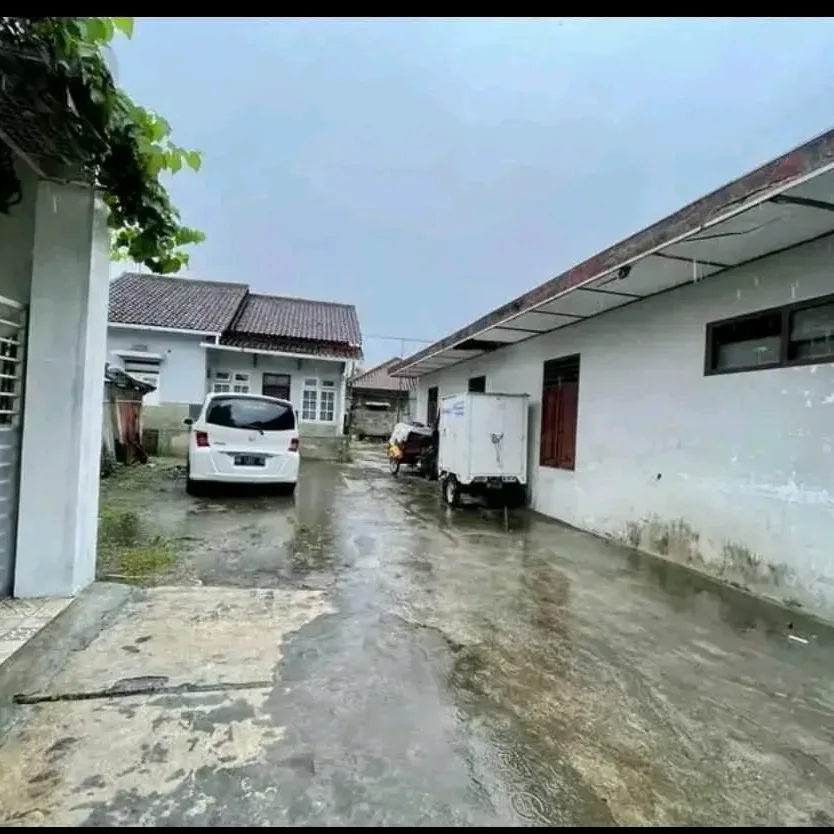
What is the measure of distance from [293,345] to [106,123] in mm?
17217

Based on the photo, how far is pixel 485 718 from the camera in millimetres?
2568

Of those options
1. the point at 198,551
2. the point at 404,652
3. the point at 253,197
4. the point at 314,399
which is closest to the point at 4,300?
the point at 198,551

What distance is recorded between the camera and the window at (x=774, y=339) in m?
4.51

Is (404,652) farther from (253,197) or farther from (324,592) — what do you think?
(253,197)

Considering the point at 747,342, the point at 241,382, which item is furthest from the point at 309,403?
the point at 747,342

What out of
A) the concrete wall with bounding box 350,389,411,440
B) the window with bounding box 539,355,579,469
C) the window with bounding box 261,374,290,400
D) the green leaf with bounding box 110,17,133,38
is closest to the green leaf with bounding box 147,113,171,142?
the green leaf with bounding box 110,17,133,38

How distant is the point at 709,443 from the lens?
18.3 ft

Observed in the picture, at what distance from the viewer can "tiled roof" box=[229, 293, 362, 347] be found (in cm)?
2032

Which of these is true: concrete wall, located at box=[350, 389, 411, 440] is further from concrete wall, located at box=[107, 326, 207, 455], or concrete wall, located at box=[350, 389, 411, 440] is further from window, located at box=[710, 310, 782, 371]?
window, located at box=[710, 310, 782, 371]

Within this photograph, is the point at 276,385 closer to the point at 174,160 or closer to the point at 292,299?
the point at 292,299

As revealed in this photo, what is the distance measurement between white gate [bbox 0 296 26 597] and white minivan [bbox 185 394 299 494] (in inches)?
186

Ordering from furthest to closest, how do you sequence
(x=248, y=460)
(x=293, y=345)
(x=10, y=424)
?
(x=293, y=345) → (x=248, y=460) → (x=10, y=424)

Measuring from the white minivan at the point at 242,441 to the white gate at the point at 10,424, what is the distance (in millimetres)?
4733

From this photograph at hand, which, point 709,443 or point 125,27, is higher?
point 125,27
